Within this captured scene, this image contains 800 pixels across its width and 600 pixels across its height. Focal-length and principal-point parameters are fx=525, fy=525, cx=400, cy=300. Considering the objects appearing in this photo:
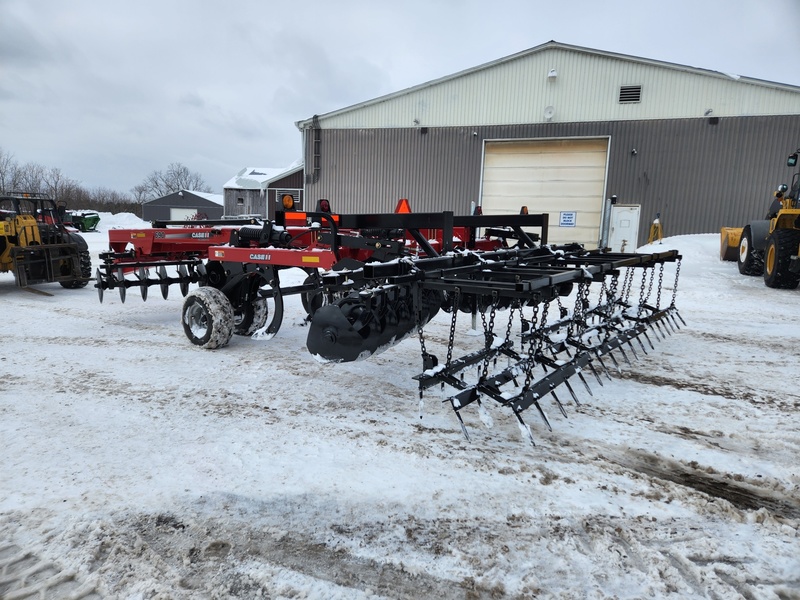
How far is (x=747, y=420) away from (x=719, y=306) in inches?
197

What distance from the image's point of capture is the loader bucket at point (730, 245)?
42.0 feet

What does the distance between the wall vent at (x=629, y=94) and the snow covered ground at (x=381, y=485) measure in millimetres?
13437

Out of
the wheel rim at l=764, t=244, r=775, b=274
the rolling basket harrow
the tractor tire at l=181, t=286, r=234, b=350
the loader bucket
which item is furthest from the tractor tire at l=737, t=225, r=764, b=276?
the tractor tire at l=181, t=286, r=234, b=350

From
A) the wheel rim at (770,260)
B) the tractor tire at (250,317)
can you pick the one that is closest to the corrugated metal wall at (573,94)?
the wheel rim at (770,260)

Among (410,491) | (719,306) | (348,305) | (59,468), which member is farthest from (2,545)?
(719,306)

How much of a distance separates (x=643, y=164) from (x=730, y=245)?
447cm

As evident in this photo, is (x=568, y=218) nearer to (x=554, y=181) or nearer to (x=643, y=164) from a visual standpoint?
(x=554, y=181)

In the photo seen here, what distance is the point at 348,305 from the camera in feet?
12.1

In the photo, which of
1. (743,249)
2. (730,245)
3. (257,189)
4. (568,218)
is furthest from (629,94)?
(257,189)

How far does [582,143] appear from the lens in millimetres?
16688

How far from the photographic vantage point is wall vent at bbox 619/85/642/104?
15875 mm

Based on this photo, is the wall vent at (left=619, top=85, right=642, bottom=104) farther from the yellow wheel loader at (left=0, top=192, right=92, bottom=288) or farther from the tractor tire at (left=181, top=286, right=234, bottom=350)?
the yellow wheel loader at (left=0, top=192, right=92, bottom=288)

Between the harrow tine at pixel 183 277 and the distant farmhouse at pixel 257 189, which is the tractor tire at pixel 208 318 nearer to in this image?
the harrow tine at pixel 183 277

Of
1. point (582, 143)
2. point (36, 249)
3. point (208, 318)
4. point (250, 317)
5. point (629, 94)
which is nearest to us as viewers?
point (208, 318)
